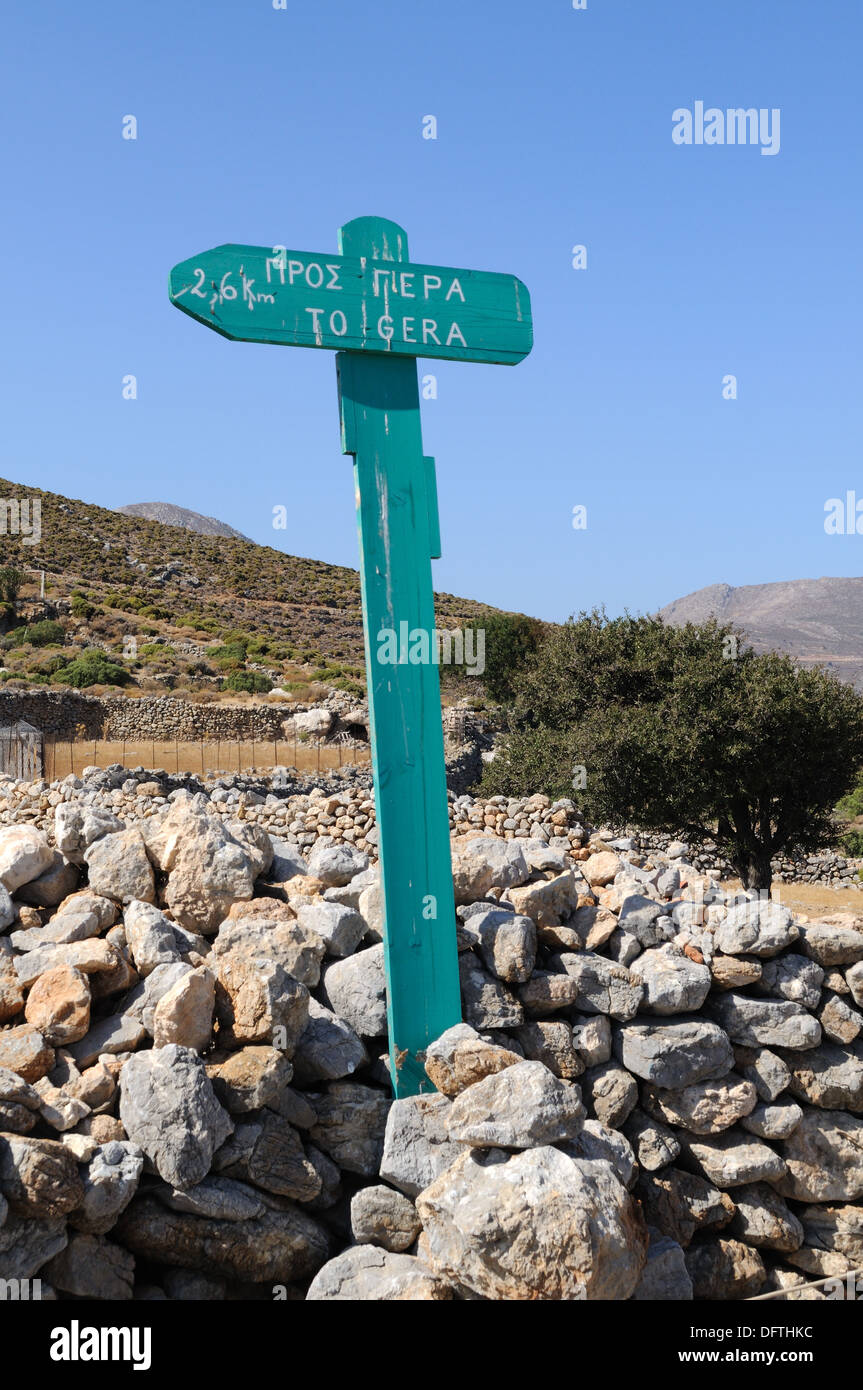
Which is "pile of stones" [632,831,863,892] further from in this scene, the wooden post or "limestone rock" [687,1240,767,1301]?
the wooden post

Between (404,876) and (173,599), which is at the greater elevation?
(173,599)

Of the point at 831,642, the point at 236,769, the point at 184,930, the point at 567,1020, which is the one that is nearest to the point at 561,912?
the point at 567,1020

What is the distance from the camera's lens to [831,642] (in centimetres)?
15650

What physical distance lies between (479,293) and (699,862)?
22285 millimetres

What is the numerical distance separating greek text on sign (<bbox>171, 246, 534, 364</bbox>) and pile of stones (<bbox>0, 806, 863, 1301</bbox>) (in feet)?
7.66

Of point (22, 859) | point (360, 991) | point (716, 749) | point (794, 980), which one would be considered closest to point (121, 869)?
point (22, 859)

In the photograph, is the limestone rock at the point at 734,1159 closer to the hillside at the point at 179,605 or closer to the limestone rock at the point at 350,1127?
the limestone rock at the point at 350,1127

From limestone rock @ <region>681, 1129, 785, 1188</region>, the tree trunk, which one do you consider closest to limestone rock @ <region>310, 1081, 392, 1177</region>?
limestone rock @ <region>681, 1129, 785, 1188</region>

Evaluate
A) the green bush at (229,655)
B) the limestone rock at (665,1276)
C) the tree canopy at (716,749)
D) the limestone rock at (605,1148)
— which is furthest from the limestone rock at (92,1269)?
the green bush at (229,655)

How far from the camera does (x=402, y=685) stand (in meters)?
4.65

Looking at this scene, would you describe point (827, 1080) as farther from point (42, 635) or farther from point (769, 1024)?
point (42, 635)

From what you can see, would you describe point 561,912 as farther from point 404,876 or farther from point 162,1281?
point 162,1281

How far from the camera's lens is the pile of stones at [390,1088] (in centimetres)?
363

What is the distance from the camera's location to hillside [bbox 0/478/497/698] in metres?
47.4
